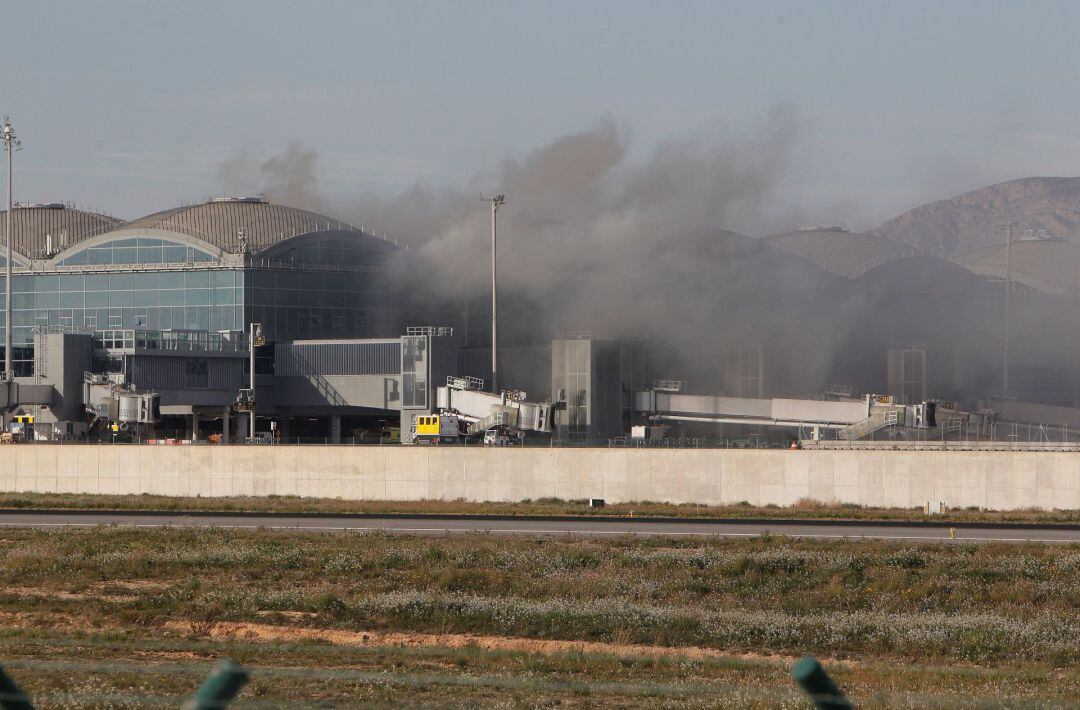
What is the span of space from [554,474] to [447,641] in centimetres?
3917

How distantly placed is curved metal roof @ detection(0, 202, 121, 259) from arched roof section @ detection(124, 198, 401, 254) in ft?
29.1

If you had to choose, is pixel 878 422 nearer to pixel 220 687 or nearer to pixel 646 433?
pixel 646 433

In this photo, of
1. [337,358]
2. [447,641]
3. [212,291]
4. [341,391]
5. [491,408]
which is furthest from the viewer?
[212,291]

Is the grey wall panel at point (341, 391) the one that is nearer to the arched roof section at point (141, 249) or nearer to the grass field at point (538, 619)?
the arched roof section at point (141, 249)

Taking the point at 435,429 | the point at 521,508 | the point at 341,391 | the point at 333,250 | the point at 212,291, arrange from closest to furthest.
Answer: the point at 521,508 → the point at 435,429 → the point at 341,391 → the point at 212,291 → the point at 333,250

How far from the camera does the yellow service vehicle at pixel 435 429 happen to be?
99.3m

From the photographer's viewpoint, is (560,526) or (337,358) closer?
(560,526)

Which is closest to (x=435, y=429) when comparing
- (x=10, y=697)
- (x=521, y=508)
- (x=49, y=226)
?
(x=521, y=508)

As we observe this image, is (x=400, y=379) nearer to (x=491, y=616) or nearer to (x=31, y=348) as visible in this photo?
(x=31, y=348)

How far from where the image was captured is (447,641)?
91.8 feet

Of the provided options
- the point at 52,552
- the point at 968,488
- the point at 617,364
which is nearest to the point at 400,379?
the point at 617,364

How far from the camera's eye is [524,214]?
431 ft

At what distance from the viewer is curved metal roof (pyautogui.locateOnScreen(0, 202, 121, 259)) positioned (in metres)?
139

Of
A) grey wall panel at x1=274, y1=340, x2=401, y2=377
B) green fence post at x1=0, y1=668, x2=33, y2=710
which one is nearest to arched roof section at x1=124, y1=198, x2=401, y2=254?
grey wall panel at x1=274, y1=340, x2=401, y2=377
